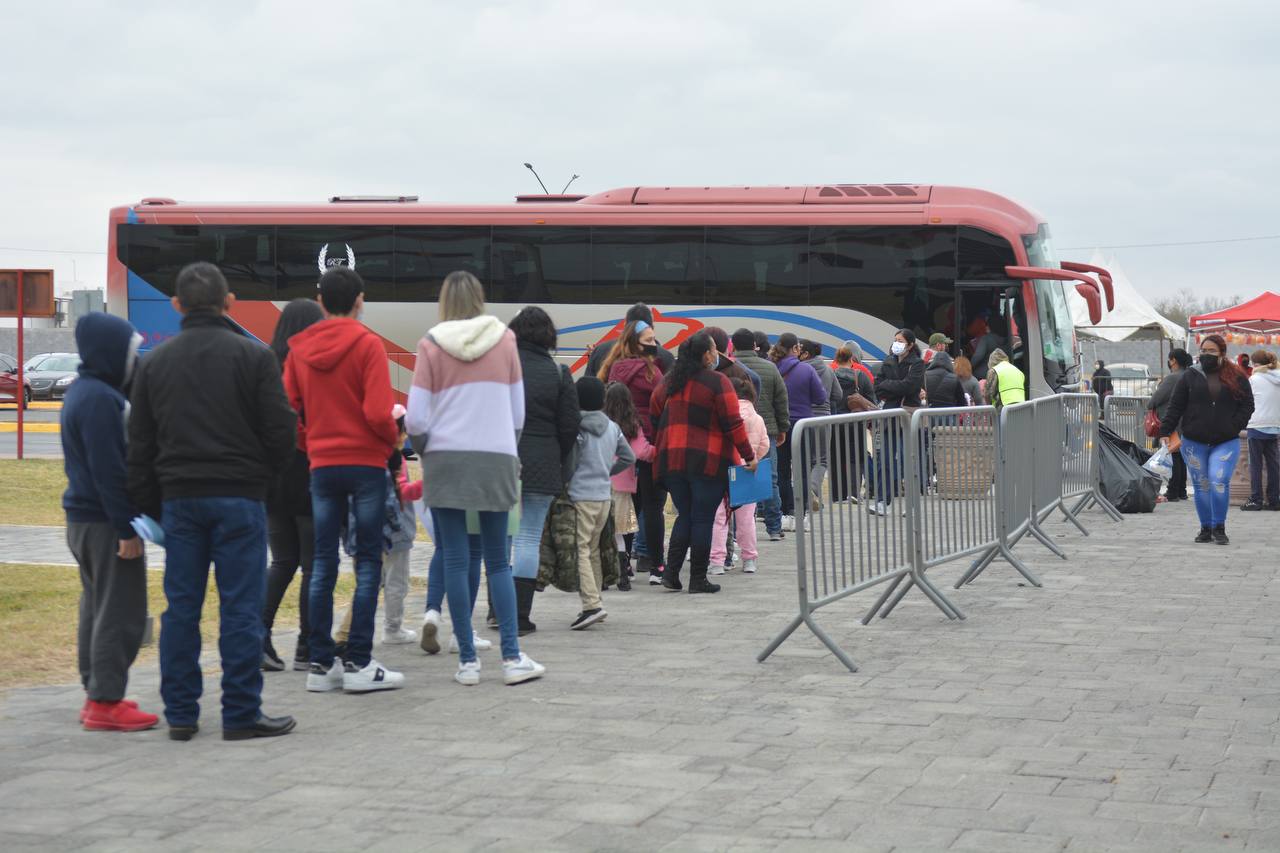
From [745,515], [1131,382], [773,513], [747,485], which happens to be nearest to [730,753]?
[747,485]

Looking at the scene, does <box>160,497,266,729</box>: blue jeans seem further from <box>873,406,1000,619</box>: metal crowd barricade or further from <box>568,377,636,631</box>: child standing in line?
<box>873,406,1000,619</box>: metal crowd barricade

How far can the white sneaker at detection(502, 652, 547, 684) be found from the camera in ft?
23.1

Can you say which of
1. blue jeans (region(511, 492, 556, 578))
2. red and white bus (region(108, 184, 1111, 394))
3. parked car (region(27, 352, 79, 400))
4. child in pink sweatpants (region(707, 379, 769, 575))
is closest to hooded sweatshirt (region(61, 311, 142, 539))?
blue jeans (region(511, 492, 556, 578))

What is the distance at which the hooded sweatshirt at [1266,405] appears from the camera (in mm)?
16422

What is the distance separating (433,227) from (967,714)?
1847cm

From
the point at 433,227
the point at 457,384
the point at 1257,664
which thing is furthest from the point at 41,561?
the point at 433,227

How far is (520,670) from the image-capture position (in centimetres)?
709

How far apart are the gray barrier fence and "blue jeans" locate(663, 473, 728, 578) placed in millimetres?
774

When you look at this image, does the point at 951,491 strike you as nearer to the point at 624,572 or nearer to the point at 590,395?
the point at 624,572

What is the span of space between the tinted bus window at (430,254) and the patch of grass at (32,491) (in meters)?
5.78

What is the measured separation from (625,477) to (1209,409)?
5.50 meters

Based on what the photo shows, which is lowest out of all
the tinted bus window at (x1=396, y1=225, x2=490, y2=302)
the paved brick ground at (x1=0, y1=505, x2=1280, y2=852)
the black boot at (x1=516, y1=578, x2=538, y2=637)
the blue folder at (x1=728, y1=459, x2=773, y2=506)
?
the paved brick ground at (x1=0, y1=505, x2=1280, y2=852)

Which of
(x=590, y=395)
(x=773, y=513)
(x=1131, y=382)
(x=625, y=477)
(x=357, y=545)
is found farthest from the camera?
(x=1131, y=382)

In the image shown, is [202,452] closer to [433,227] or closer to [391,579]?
[391,579]
